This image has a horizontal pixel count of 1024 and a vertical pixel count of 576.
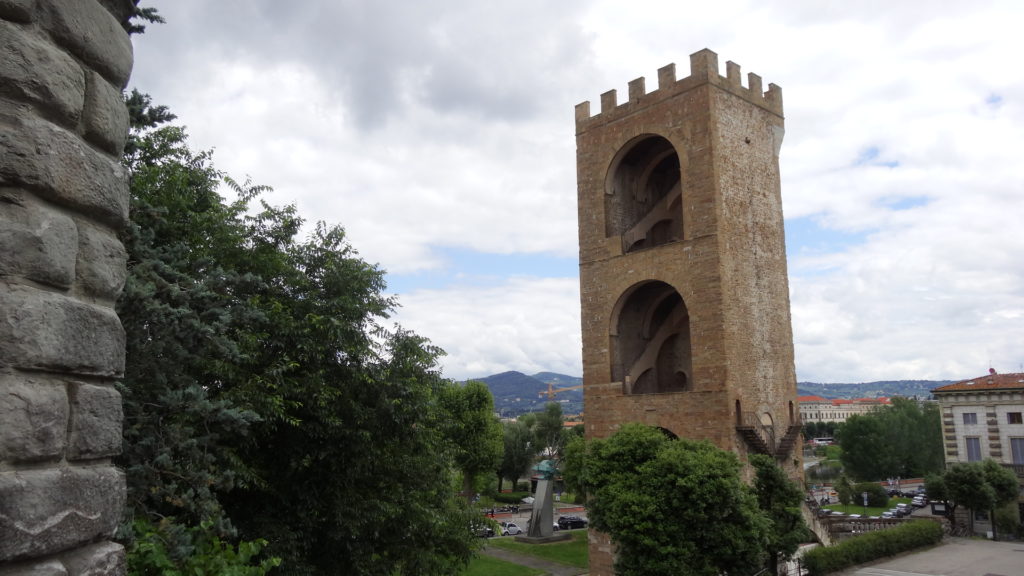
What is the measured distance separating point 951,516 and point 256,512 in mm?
35058

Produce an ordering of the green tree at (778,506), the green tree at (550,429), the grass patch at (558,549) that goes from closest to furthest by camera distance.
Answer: the green tree at (778,506)
the grass patch at (558,549)
the green tree at (550,429)

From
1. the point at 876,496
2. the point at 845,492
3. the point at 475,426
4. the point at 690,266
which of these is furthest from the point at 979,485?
the point at 475,426

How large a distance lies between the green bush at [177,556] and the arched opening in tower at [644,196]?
20.3m

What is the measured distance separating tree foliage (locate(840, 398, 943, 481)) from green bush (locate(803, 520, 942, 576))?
33.3 metres

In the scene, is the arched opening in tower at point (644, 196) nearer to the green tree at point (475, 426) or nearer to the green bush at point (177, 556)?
the green tree at point (475, 426)

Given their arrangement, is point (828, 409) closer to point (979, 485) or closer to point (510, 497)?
point (510, 497)

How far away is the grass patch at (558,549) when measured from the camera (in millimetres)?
29547

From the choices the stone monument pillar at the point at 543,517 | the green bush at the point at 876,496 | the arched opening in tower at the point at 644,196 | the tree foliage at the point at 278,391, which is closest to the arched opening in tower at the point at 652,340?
the arched opening in tower at the point at 644,196

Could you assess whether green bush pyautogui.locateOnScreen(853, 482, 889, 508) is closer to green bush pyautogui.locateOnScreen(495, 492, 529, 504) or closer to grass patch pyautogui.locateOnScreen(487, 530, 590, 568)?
green bush pyautogui.locateOnScreen(495, 492, 529, 504)

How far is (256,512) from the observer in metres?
11.9

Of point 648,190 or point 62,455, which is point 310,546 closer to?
point 62,455

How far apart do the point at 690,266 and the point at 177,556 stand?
19232 millimetres

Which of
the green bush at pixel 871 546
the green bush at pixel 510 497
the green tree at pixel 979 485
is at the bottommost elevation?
the green bush at pixel 510 497

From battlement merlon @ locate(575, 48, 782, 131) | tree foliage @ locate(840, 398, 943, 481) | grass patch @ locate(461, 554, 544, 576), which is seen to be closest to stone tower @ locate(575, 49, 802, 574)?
battlement merlon @ locate(575, 48, 782, 131)
